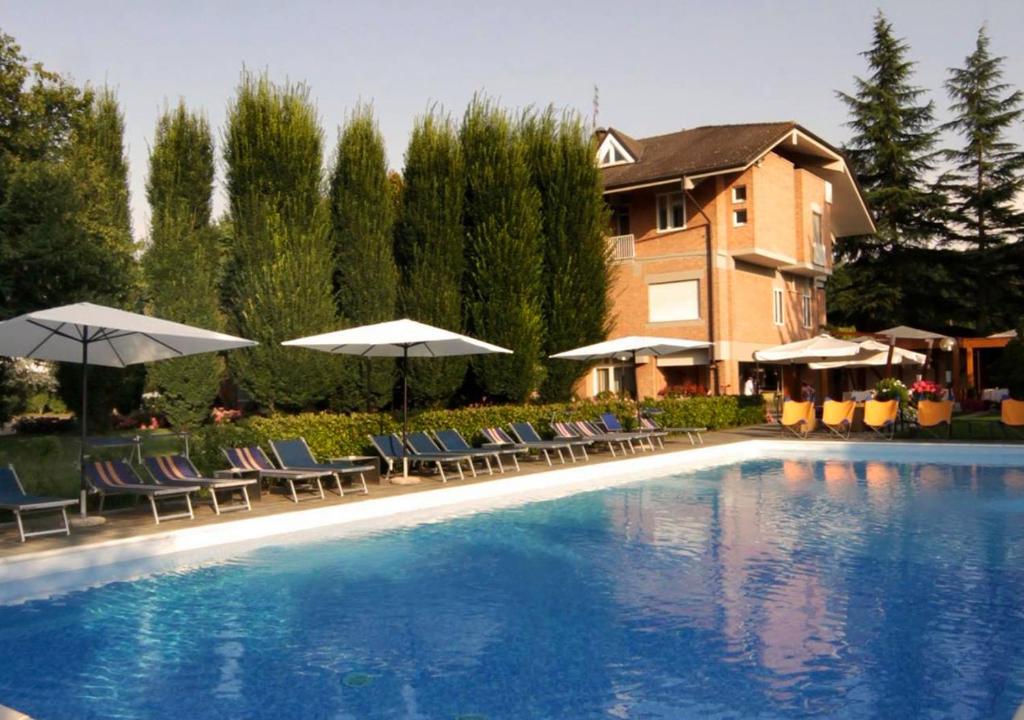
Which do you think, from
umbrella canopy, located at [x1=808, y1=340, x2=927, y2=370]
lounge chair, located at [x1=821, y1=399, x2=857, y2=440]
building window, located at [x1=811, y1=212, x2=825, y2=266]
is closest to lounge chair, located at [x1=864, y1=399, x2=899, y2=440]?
lounge chair, located at [x1=821, y1=399, x2=857, y2=440]

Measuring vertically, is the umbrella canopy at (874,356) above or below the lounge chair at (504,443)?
above

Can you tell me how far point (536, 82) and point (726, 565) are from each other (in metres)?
15.0

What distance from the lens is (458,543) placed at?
11469 mm

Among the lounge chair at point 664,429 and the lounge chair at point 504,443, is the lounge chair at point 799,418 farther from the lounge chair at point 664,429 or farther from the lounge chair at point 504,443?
the lounge chair at point 504,443

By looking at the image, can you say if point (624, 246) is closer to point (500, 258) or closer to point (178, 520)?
point (500, 258)

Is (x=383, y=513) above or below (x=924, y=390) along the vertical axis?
below

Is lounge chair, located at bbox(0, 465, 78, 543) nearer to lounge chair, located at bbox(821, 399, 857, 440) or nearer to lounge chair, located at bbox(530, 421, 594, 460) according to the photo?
lounge chair, located at bbox(530, 421, 594, 460)

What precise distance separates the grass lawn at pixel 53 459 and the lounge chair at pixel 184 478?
8.54 feet

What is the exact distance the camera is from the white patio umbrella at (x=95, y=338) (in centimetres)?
1071

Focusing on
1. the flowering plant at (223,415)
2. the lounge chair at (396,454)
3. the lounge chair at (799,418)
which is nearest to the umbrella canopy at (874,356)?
the lounge chair at (799,418)

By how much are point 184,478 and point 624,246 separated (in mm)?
24514

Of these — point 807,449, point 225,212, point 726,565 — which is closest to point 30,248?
point 225,212

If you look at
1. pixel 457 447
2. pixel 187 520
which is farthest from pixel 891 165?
pixel 187 520

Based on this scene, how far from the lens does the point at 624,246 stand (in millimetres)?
34250
